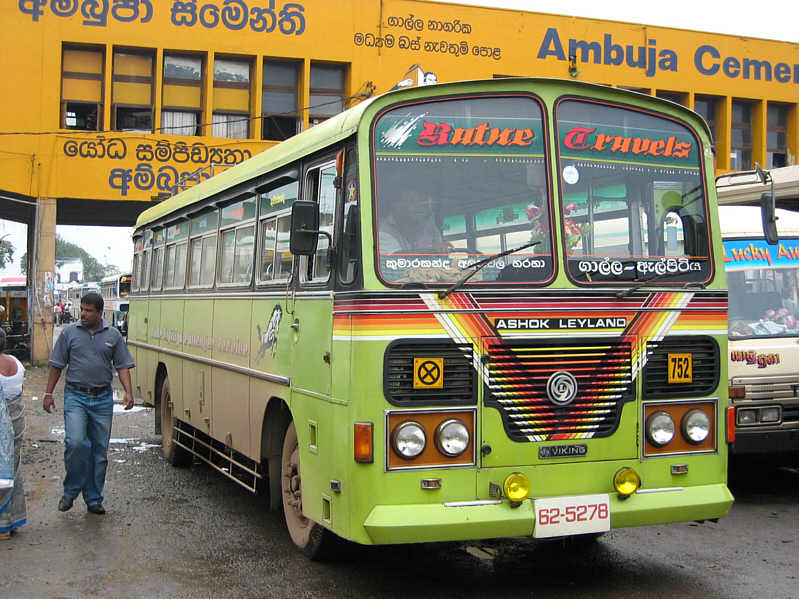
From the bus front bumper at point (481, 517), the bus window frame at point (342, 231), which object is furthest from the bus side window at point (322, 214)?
the bus front bumper at point (481, 517)

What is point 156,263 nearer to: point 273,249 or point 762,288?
point 273,249

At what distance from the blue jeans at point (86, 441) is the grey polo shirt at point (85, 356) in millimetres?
137

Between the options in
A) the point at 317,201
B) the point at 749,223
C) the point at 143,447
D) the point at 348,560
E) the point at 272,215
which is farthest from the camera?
the point at 143,447

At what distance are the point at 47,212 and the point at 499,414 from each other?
21.8 metres

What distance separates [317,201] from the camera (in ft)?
21.4

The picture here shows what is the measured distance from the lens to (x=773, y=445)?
866 centimetres

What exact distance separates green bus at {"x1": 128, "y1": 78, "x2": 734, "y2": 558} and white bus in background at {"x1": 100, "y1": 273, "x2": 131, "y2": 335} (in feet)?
111

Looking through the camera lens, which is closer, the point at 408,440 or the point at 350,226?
the point at 408,440

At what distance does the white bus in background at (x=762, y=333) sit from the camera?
342 inches

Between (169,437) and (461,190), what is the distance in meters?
6.80

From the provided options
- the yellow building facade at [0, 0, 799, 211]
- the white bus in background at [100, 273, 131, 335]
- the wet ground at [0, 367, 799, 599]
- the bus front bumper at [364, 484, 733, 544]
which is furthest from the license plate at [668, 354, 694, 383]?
the white bus in background at [100, 273, 131, 335]

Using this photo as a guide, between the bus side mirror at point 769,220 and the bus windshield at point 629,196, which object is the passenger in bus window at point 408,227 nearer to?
the bus windshield at point 629,196

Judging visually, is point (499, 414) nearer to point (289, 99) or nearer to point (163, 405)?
point (163, 405)

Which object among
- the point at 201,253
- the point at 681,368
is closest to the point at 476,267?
the point at 681,368
